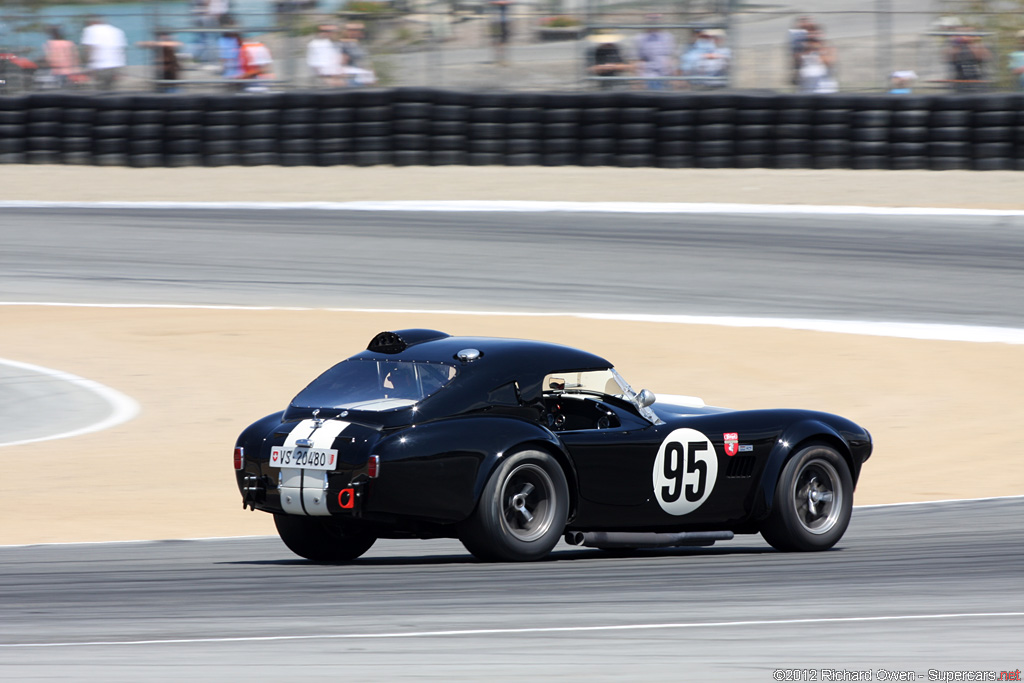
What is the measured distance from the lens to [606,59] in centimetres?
2162

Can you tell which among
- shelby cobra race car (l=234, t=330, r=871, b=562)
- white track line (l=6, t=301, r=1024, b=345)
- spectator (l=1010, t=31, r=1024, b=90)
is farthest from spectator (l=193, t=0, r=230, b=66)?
shelby cobra race car (l=234, t=330, r=871, b=562)

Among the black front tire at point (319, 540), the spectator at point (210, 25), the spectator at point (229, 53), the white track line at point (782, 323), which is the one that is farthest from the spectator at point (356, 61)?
the black front tire at point (319, 540)

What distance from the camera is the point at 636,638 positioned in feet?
17.5

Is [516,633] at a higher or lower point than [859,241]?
higher

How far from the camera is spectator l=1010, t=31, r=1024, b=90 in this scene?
20.5 metres

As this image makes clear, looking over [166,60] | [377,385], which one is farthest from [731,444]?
[166,60]

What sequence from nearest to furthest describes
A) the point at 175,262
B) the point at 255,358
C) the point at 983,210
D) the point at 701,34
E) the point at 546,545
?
1. the point at 546,545
2. the point at 255,358
3. the point at 175,262
4. the point at 983,210
5. the point at 701,34

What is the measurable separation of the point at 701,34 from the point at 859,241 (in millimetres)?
4697

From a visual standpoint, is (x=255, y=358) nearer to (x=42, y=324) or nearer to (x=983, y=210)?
(x=42, y=324)

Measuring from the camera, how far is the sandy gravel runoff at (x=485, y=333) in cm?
956

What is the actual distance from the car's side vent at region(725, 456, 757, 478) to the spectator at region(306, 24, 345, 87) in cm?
1542

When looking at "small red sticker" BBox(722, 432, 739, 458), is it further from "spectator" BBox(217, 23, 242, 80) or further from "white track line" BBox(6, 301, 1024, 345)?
"spectator" BBox(217, 23, 242, 80)

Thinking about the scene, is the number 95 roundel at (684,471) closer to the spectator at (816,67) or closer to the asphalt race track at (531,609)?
the asphalt race track at (531,609)

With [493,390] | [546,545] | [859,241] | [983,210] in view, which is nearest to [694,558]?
[546,545]
